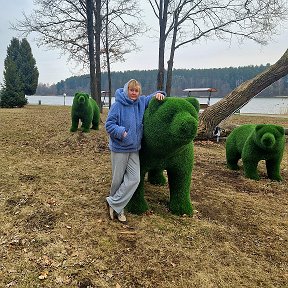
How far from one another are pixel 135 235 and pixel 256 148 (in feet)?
10.8

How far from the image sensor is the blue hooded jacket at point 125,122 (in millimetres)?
3734

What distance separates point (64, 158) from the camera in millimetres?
7211

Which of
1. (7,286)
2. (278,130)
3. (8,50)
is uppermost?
(8,50)

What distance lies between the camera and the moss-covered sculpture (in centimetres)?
572

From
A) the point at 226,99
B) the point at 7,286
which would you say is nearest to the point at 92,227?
the point at 7,286

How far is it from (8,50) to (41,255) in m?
32.2

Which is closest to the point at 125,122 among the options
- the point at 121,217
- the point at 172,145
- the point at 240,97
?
the point at 172,145

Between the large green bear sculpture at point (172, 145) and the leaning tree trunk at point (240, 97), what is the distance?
21.1 feet

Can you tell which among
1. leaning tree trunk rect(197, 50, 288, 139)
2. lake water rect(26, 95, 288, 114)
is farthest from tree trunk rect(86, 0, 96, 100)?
lake water rect(26, 95, 288, 114)

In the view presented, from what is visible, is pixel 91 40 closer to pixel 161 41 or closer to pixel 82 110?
pixel 161 41

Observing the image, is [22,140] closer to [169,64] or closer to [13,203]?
[13,203]

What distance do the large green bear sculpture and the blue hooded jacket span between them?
0.35ft

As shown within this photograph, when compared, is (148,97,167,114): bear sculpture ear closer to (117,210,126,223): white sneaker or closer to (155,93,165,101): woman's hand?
(155,93,165,101): woman's hand

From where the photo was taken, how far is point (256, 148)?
6.04 m
